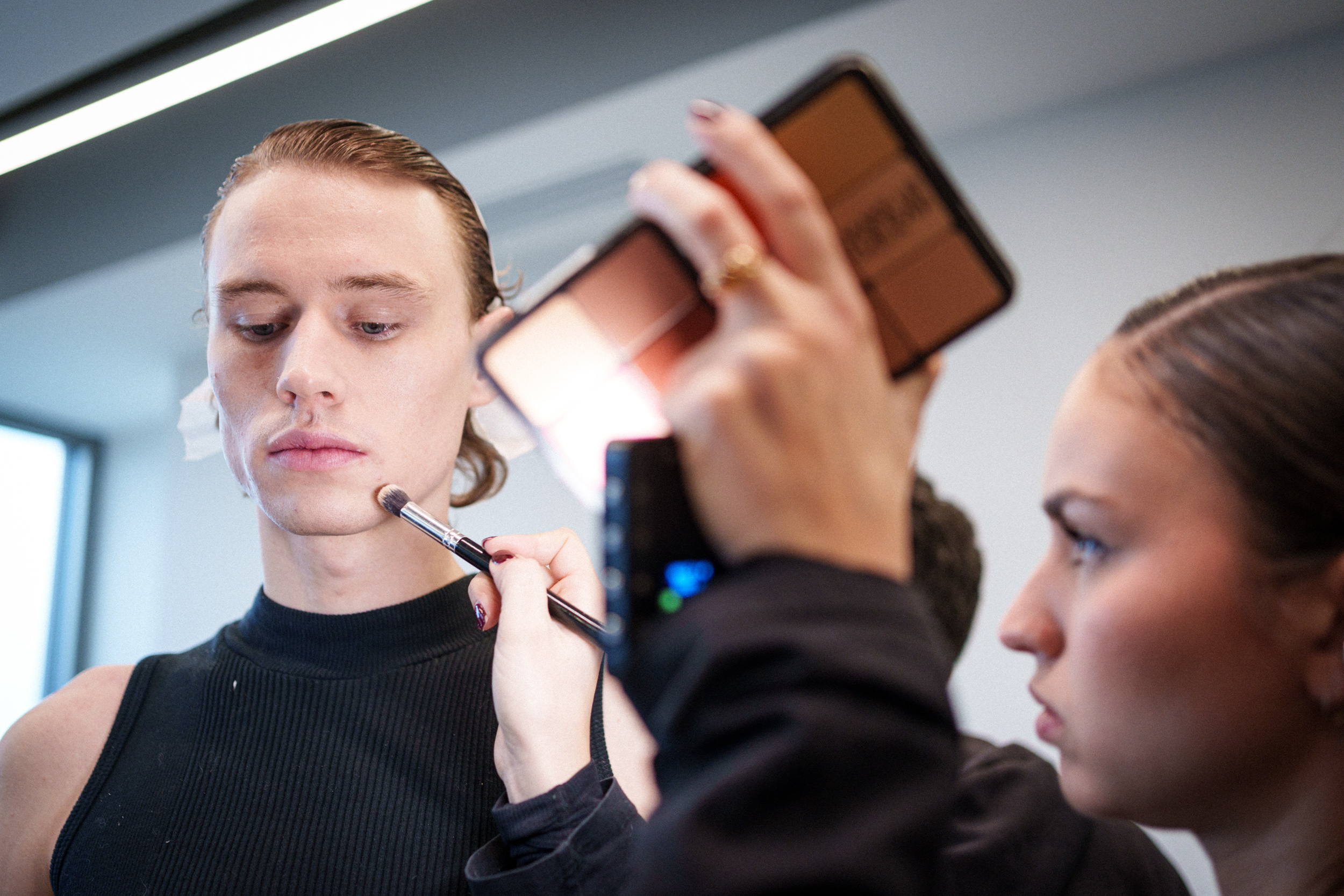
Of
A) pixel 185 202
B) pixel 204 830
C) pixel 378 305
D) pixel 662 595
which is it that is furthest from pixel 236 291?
pixel 185 202

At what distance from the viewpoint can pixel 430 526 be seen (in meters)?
0.67

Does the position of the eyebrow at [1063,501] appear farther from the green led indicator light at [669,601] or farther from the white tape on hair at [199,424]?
the white tape on hair at [199,424]

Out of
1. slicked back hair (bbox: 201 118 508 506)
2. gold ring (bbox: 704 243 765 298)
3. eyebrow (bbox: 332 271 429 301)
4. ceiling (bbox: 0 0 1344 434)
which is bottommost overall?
gold ring (bbox: 704 243 765 298)

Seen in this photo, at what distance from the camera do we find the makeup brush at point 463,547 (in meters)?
0.65

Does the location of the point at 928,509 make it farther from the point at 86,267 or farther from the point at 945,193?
the point at 86,267

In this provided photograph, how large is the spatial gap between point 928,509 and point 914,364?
18 centimetres

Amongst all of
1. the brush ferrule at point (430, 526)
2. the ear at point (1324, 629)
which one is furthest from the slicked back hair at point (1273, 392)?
the brush ferrule at point (430, 526)

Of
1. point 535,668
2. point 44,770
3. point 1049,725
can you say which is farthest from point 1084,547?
point 44,770

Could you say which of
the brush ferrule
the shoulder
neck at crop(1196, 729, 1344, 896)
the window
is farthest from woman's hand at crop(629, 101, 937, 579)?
the window

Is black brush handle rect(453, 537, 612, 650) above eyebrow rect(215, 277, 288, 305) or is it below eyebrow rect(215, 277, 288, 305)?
below

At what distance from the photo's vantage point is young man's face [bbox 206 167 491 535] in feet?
2.21

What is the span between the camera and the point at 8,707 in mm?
2666

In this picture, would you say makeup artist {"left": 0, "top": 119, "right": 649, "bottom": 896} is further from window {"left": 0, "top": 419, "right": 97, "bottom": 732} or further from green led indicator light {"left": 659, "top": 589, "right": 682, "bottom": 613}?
window {"left": 0, "top": 419, "right": 97, "bottom": 732}

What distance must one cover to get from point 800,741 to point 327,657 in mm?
611
